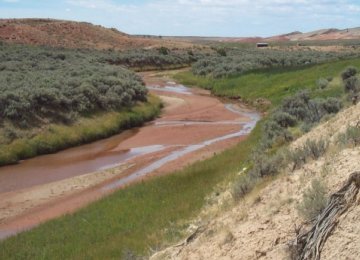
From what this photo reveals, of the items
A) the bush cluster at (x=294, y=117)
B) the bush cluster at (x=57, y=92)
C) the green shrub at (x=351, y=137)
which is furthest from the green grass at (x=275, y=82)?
the green shrub at (x=351, y=137)

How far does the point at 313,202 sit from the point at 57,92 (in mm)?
27411

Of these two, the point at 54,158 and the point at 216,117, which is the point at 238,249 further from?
the point at 216,117

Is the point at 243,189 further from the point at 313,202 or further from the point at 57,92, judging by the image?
the point at 57,92

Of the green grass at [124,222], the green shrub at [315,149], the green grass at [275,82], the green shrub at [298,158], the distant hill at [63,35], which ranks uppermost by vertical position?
the distant hill at [63,35]

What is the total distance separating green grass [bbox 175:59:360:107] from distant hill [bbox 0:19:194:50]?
46.2 m

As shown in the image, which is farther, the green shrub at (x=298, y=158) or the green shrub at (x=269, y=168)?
the green shrub at (x=269, y=168)

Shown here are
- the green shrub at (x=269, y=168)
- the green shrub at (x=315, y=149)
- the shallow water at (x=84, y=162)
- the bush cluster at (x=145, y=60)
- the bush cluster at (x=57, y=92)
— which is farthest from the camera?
the bush cluster at (x=145, y=60)

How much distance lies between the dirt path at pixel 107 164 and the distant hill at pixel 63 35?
65.5 meters

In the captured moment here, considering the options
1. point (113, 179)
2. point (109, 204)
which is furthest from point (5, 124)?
point (109, 204)

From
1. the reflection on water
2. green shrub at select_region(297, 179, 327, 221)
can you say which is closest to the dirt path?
the reflection on water

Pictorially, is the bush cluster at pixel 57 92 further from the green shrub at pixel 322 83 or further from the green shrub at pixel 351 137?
the green shrub at pixel 351 137

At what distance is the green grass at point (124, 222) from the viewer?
12.6m

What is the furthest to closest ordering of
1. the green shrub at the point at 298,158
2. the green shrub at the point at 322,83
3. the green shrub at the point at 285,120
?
the green shrub at the point at 322,83 → the green shrub at the point at 285,120 → the green shrub at the point at 298,158

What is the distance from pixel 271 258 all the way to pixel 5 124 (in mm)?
22761
